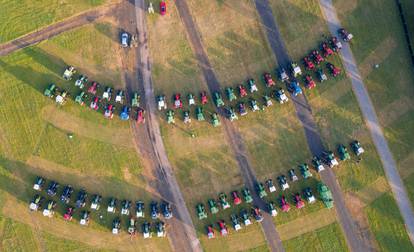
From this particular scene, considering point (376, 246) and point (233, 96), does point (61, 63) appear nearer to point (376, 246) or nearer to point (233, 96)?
point (233, 96)

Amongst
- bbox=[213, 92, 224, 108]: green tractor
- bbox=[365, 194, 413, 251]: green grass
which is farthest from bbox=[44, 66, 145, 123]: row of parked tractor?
bbox=[365, 194, 413, 251]: green grass

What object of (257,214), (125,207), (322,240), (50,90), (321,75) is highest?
(50,90)

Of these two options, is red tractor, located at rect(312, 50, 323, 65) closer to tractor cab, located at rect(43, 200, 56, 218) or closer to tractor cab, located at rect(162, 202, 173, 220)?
tractor cab, located at rect(162, 202, 173, 220)

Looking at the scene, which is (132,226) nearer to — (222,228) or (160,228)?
(160,228)

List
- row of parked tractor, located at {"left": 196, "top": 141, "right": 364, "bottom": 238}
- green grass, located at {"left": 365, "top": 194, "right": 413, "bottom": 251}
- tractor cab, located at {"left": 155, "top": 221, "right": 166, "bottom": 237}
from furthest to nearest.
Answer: green grass, located at {"left": 365, "top": 194, "right": 413, "bottom": 251} < tractor cab, located at {"left": 155, "top": 221, "right": 166, "bottom": 237} < row of parked tractor, located at {"left": 196, "top": 141, "right": 364, "bottom": 238}

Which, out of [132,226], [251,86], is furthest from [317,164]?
[132,226]

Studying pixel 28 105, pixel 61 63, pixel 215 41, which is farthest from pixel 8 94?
pixel 215 41
